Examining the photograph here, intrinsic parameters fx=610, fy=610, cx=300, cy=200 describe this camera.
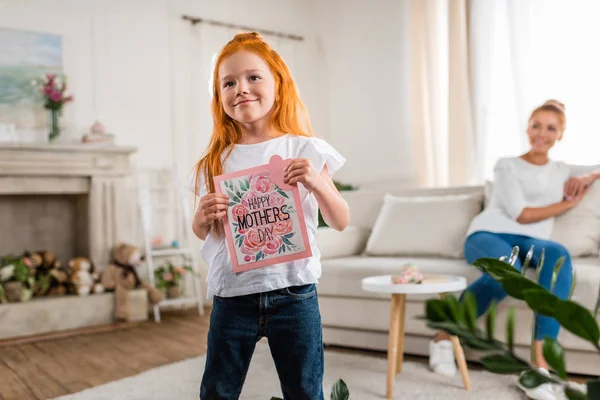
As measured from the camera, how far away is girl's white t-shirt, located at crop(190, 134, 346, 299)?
1157 mm

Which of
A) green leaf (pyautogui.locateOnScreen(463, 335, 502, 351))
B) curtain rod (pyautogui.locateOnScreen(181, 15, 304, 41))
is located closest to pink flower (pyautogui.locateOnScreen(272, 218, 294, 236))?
green leaf (pyautogui.locateOnScreen(463, 335, 502, 351))

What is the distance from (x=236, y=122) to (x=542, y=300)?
107 cm

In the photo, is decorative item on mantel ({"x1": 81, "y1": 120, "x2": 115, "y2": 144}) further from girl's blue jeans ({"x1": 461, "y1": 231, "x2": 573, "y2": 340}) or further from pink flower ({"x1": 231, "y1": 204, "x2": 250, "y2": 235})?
pink flower ({"x1": 231, "y1": 204, "x2": 250, "y2": 235})

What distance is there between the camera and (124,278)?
4.04 meters

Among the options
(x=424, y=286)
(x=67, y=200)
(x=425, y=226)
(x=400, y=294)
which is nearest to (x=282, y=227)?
(x=424, y=286)

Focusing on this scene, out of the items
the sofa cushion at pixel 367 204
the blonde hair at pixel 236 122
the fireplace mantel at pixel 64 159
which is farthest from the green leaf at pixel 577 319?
the fireplace mantel at pixel 64 159

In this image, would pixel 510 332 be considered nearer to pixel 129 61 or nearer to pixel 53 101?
pixel 53 101

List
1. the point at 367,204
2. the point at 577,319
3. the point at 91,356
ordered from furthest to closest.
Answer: the point at 367,204 < the point at 91,356 < the point at 577,319

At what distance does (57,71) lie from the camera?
4.18 metres

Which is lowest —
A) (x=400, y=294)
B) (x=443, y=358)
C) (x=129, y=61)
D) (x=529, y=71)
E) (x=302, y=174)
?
(x=443, y=358)

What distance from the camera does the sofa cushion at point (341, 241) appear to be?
320 cm

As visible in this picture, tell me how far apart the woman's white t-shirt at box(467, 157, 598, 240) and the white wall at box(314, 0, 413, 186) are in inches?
79.4

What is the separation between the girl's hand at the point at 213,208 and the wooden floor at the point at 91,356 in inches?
64.2

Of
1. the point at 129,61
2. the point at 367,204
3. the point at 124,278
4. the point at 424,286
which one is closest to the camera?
the point at 424,286
